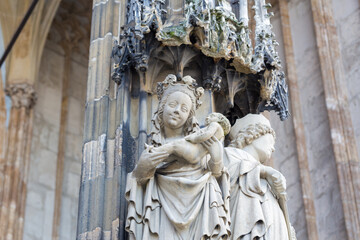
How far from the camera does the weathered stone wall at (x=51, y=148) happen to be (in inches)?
508

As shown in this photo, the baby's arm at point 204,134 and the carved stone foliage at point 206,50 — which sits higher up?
the carved stone foliage at point 206,50

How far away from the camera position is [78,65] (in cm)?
1495

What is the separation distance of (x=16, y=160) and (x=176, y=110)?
24.9ft

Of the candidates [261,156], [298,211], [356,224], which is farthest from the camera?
[298,211]

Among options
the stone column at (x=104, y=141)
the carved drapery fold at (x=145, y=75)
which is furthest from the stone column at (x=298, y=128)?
the stone column at (x=104, y=141)

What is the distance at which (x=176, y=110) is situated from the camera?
566 cm

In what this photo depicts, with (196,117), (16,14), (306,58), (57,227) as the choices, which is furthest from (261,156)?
(16,14)

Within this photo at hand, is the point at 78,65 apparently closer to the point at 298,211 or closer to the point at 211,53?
the point at 298,211

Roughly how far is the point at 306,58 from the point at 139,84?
21.9 ft

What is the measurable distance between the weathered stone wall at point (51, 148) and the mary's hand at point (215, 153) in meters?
7.73

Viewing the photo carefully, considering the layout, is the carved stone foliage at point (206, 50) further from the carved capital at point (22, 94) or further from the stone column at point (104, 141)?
the carved capital at point (22, 94)

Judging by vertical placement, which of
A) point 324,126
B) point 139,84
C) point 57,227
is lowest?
point 139,84

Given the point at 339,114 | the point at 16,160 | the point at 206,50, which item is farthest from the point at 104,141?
the point at 16,160

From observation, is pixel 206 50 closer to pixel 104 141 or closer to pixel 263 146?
pixel 263 146
